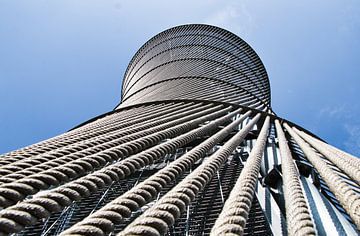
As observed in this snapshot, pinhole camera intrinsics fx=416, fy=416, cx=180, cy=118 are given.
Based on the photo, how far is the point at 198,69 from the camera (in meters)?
11.6

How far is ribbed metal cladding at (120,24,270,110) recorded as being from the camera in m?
9.48

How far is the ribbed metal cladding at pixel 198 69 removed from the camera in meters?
9.48

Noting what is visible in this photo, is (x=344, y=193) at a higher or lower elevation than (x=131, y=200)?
lower

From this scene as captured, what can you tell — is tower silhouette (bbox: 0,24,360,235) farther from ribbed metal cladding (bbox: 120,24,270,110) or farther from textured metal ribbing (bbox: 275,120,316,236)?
ribbed metal cladding (bbox: 120,24,270,110)

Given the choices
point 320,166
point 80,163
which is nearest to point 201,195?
point 320,166

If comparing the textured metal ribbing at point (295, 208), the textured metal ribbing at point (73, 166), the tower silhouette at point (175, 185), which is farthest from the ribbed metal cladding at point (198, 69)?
the textured metal ribbing at point (295, 208)

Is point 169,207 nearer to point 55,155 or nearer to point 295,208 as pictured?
point 295,208

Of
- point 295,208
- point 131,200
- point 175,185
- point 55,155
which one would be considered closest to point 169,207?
point 131,200

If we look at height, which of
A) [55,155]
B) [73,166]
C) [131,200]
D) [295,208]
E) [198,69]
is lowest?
[295,208]

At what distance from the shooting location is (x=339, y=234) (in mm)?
2533

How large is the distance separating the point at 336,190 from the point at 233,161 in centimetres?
233

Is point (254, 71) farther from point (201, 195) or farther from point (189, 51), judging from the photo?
point (201, 195)

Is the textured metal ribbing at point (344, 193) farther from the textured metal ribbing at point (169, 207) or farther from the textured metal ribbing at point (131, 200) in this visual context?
the textured metal ribbing at point (131, 200)

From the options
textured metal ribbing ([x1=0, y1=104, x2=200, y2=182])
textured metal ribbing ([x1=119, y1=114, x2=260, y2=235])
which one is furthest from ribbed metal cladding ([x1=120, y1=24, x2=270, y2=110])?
textured metal ribbing ([x1=119, y1=114, x2=260, y2=235])
